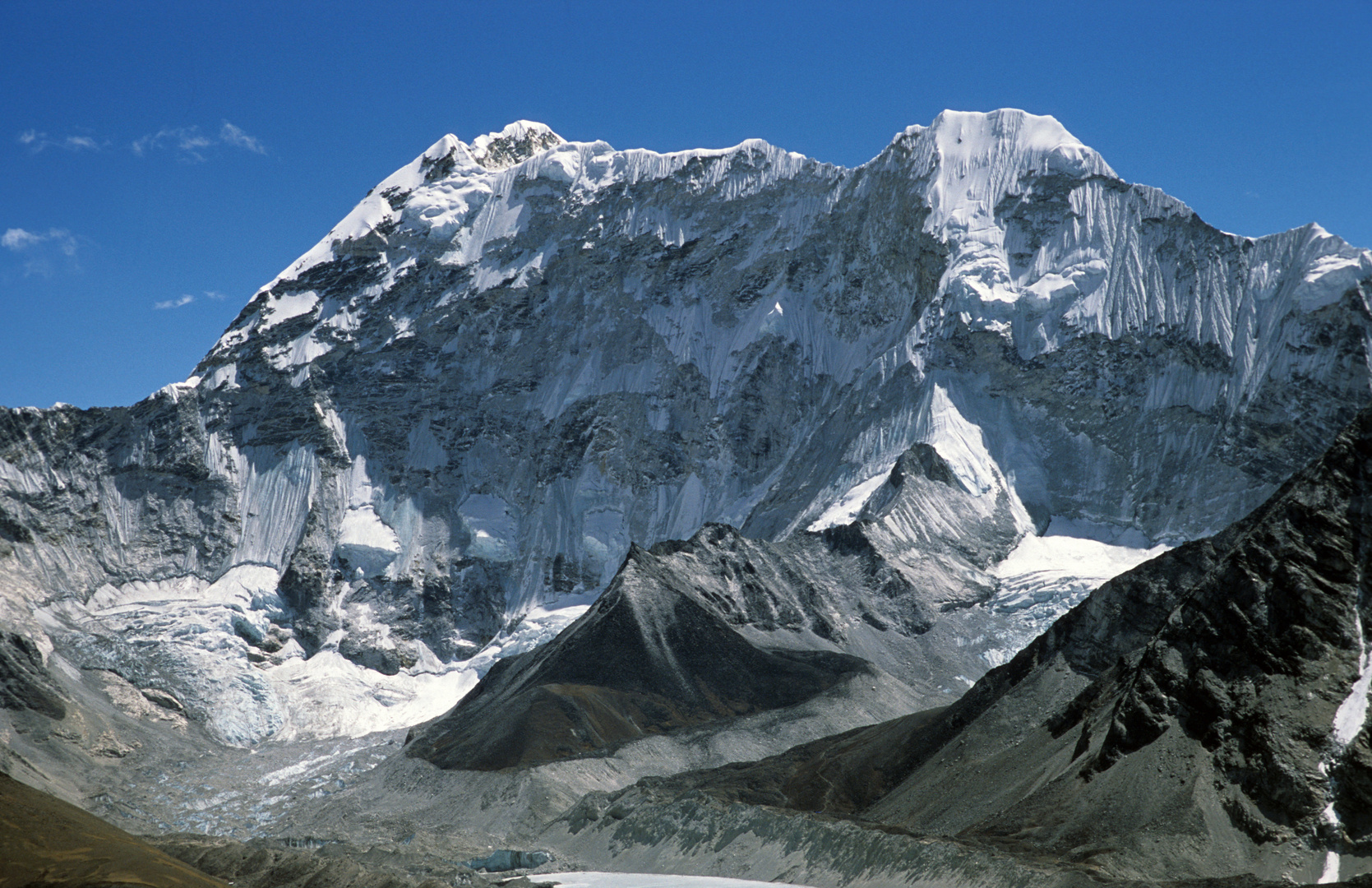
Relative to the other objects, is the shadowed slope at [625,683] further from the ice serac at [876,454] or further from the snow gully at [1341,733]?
the snow gully at [1341,733]

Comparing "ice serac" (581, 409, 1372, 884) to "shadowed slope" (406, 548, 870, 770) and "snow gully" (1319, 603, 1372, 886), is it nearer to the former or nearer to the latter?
"snow gully" (1319, 603, 1372, 886)

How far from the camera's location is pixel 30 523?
175875 mm

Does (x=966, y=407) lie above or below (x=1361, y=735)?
above

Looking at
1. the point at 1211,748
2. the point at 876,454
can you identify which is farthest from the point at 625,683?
the point at 1211,748

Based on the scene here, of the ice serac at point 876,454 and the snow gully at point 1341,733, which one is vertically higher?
the ice serac at point 876,454

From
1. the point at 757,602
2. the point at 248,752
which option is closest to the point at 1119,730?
the point at 757,602

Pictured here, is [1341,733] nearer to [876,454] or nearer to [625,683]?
[625,683]

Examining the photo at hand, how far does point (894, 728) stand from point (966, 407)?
97385mm

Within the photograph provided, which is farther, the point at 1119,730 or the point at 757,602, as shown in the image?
the point at 757,602

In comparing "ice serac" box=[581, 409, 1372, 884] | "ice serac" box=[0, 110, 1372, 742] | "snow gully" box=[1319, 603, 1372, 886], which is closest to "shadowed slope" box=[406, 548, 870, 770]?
"ice serac" box=[581, 409, 1372, 884]

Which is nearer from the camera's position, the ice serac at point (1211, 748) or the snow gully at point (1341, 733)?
the snow gully at point (1341, 733)

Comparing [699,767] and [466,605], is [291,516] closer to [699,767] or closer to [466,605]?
[466,605]

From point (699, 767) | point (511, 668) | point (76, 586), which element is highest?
point (76, 586)

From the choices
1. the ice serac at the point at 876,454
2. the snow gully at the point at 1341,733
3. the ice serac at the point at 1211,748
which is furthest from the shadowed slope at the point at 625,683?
the snow gully at the point at 1341,733
